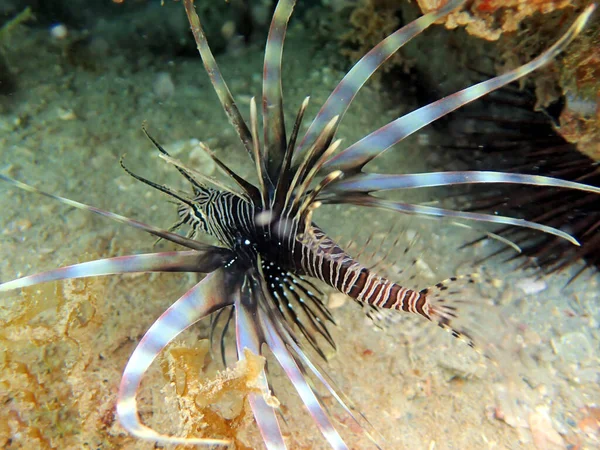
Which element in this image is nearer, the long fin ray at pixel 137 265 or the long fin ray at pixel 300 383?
the long fin ray at pixel 137 265

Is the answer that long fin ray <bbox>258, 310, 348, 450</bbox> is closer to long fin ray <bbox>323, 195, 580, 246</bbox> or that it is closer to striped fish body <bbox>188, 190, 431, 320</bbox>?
striped fish body <bbox>188, 190, 431, 320</bbox>

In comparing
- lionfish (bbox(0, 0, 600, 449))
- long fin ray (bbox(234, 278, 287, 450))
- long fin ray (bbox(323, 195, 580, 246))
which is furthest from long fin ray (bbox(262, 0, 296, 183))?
long fin ray (bbox(234, 278, 287, 450))

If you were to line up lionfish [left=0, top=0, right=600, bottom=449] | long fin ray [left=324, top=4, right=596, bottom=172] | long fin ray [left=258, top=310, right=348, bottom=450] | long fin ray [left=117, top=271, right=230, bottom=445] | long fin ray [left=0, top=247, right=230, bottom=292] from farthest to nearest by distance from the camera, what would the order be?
lionfish [left=0, top=0, right=600, bottom=449], long fin ray [left=258, top=310, right=348, bottom=450], long fin ray [left=0, top=247, right=230, bottom=292], long fin ray [left=324, top=4, right=596, bottom=172], long fin ray [left=117, top=271, right=230, bottom=445]

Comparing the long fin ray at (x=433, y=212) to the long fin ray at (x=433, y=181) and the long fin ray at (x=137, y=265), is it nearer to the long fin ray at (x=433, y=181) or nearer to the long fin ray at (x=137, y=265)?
the long fin ray at (x=433, y=181)

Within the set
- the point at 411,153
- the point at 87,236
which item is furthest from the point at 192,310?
the point at 411,153

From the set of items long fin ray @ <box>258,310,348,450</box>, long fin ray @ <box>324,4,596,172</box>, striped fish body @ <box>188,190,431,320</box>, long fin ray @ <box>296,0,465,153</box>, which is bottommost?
long fin ray @ <box>258,310,348,450</box>

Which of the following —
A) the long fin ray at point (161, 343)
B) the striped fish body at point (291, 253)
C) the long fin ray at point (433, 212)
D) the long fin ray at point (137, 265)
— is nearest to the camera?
the long fin ray at point (161, 343)

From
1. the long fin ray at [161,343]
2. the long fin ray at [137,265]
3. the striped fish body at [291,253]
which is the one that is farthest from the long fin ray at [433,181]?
the long fin ray at [161,343]

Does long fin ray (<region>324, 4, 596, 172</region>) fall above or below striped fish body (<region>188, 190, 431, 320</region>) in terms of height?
above
